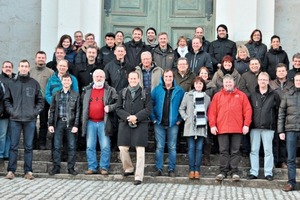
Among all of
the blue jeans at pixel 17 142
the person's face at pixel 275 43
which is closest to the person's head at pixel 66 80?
the blue jeans at pixel 17 142

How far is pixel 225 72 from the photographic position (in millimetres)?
13297

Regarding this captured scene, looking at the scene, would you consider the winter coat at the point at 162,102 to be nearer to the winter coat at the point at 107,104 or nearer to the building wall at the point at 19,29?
the winter coat at the point at 107,104

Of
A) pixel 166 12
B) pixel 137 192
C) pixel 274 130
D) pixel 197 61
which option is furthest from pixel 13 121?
pixel 166 12

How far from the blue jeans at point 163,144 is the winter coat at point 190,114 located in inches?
9.3

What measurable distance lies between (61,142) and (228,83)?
300 cm

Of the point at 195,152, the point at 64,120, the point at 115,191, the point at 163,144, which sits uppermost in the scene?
the point at 64,120

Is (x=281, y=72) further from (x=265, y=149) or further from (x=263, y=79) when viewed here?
(x=265, y=149)

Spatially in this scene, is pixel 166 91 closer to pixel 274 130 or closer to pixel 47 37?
pixel 274 130

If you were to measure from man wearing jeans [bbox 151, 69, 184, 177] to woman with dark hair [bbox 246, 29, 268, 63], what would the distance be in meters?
2.32

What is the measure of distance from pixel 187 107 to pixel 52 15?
5394 mm

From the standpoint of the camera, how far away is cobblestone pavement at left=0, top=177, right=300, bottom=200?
1121cm

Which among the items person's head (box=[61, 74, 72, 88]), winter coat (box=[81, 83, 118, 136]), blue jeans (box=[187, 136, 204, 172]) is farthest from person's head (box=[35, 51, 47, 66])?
blue jeans (box=[187, 136, 204, 172])

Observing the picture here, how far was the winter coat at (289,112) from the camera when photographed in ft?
40.1

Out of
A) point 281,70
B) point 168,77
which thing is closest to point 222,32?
point 281,70
